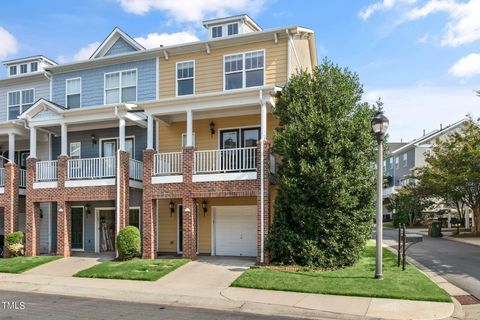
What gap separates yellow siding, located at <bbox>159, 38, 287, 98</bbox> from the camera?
18.8m

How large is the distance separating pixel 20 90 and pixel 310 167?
16910mm

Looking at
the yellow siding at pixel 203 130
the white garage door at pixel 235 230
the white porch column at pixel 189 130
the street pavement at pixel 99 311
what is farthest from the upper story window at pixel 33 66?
the street pavement at pixel 99 311

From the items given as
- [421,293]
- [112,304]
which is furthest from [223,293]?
[421,293]

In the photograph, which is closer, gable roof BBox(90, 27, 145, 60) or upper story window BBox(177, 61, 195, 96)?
upper story window BBox(177, 61, 195, 96)

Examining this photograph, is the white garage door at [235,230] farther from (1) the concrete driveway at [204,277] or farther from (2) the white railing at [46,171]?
(2) the white railing at [46,171]

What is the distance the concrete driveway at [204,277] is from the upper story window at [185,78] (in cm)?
762

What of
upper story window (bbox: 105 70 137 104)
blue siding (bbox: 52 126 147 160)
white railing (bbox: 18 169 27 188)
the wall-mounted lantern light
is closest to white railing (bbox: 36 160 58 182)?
white railing (bbox: 18 169 27 188)

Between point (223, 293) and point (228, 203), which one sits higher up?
point (228, 203)

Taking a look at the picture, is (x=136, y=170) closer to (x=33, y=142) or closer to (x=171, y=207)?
(x=171, y=207)

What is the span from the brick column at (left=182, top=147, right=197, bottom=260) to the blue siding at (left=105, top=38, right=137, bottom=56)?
7.40m

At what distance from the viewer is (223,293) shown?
476 inches

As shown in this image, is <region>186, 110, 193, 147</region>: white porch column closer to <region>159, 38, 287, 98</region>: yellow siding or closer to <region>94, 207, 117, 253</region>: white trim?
<region>159, 38, 287, 98</region>: yellow siding

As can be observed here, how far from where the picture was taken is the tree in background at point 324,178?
48.1 feet

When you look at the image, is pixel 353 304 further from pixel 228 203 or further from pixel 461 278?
pixel 228 203
